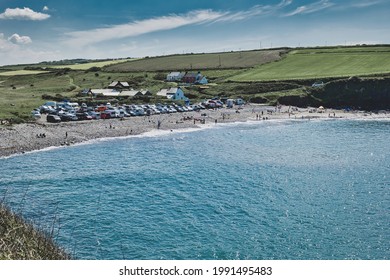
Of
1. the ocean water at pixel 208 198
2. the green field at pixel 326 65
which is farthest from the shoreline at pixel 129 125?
the green field at pixel 326 65

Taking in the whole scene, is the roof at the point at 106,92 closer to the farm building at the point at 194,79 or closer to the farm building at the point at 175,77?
the farm building at the point at 194,79

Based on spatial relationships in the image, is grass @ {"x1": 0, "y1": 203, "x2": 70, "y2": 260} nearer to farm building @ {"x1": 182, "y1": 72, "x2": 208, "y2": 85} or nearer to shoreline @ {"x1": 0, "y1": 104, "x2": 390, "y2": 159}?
shoreline @ {"x1": 0, "y1": 104, "x2": 390, "y2": 159}

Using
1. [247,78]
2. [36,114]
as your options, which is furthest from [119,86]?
[36,114]

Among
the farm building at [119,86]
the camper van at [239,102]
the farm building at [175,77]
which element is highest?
the farm building at [175,77]

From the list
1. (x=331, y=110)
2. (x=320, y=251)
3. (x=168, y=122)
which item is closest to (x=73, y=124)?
(x=168, y=122)

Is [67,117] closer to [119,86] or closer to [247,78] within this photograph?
[119,86]

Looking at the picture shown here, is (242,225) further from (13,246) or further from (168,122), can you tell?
(168,122)
